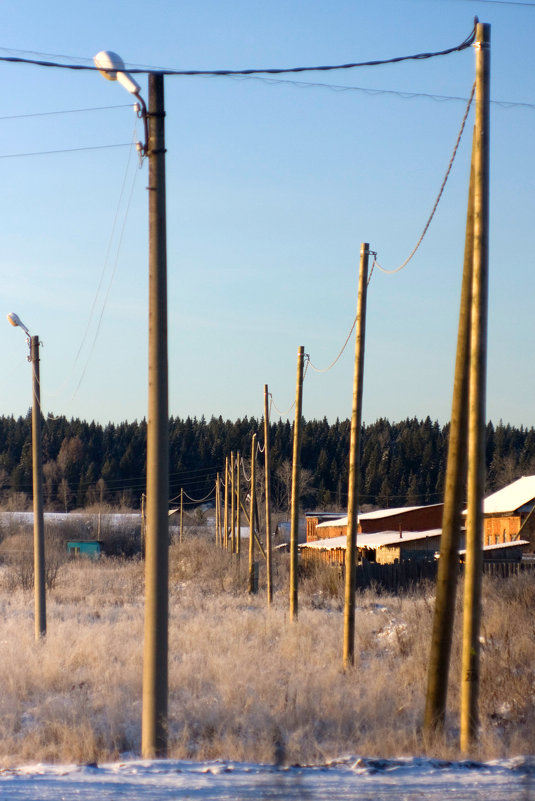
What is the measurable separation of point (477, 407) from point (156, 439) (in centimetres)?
306

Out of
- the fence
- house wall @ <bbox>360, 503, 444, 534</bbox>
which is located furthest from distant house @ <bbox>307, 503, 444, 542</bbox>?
the fence

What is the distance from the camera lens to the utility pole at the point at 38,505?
1722 cm

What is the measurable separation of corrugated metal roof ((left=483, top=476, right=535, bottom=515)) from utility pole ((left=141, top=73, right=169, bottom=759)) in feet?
119

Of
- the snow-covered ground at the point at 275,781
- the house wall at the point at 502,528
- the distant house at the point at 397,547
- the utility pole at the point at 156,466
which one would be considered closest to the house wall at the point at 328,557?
the distant house at the point at 397,547

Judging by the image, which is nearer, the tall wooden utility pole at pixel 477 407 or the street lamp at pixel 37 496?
the tall wooden utility pole at pixel 477 407

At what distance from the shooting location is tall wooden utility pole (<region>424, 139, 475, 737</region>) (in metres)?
8.38

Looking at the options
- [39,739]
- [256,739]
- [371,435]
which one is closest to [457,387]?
[256,739]

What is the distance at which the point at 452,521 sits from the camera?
8.42m

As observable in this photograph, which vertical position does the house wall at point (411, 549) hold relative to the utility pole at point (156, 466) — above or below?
below

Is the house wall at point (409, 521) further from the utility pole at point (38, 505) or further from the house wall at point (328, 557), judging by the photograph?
the utility pole at point (38, 505)

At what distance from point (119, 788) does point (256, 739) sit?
3360 millimetres

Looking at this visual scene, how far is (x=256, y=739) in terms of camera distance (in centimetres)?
905

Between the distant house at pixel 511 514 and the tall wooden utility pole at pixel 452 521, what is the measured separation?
33.6 m

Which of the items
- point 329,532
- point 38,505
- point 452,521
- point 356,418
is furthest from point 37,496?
point 329,532
